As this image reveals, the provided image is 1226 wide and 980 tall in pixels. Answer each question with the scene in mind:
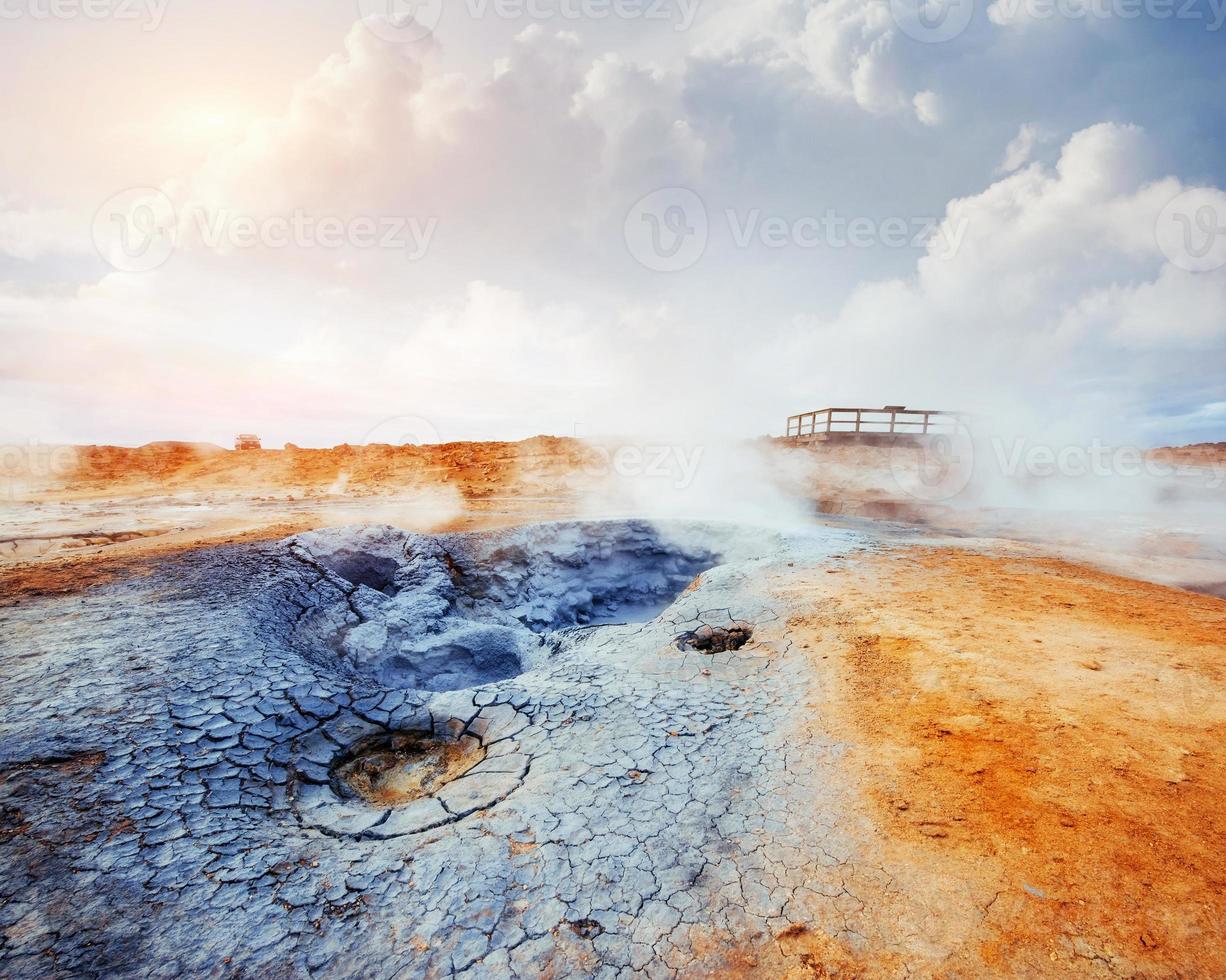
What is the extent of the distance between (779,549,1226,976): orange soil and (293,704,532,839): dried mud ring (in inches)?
61.7

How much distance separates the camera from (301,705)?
10.3 feet

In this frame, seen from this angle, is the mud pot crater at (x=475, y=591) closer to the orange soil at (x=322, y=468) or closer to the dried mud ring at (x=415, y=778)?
the dried mud ring at (x=415, y=778)

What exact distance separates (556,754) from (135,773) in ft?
6.52

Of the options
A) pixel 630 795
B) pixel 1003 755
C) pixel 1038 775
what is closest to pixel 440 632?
pixel 630 795

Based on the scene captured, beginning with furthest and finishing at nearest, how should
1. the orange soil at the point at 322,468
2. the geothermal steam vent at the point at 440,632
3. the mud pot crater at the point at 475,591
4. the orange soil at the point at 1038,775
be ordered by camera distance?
the orange soil at the point at 322,468 → the mud pot crater at the point at 475,591 → the geothermal steam vent at the point at 440,632 → the orange soil at the point at 1038,775

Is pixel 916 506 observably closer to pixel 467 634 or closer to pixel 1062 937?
pixel 467 634

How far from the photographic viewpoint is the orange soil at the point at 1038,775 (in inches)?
67.4

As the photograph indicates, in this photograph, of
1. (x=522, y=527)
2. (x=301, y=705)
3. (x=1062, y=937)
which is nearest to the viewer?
(x=1062, y=937)

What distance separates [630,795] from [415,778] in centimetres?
124

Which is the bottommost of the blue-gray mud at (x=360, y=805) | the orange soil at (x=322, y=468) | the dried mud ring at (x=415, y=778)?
the dried mud ring at (x=415, y=778)

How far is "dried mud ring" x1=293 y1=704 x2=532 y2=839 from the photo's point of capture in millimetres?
2406

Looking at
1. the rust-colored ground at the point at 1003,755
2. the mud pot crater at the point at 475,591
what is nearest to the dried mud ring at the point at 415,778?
the mud pot crater at the point at 475,591

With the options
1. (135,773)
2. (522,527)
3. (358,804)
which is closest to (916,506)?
(522,527)

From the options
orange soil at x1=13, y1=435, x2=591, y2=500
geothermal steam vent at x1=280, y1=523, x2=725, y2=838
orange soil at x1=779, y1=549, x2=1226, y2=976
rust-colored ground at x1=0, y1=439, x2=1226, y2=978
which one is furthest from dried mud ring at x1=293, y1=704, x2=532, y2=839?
orange soil at x1=13, y1=435, x2=591, y2=500
